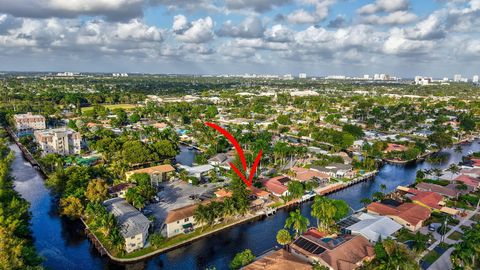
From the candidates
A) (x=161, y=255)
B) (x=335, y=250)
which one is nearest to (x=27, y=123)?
(x=161, y=255)

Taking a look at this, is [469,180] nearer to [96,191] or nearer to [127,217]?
[127,217]

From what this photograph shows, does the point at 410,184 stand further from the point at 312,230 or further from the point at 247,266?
the point at 247,266

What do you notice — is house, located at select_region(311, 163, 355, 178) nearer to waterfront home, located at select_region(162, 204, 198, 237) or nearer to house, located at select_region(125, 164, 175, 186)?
house, located at select_region(125, 164, 175, 186)

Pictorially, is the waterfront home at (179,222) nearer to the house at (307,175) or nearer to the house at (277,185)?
the house at (277,185)

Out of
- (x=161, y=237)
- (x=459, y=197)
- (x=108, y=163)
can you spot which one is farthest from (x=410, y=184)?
(x=108, y=163)

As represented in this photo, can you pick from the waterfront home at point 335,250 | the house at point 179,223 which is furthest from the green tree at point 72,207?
the waterfront home at point 335,250
